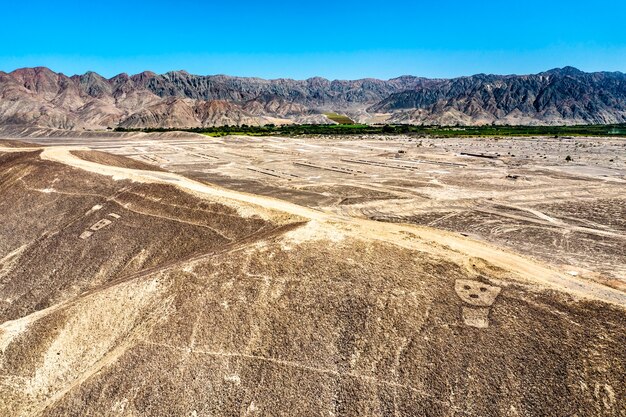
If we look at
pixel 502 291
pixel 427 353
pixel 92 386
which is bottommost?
pixel 92 386

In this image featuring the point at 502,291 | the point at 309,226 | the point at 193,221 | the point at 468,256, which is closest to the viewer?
the point at 502,291

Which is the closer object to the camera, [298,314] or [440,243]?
[298,314]

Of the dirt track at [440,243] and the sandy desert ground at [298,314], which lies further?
the dirt track at [440,243]

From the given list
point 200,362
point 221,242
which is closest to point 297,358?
point 200,362

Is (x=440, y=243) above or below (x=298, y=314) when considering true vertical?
above

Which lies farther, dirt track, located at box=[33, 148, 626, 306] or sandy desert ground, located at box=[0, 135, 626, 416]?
dirt track, located at box=[33, 148, 626, 306]

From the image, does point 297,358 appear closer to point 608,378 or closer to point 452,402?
point 452,402

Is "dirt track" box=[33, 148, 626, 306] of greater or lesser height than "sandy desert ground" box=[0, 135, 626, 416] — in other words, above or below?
above

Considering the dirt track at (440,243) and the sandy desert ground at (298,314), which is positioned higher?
the dirt track at (440,243)
